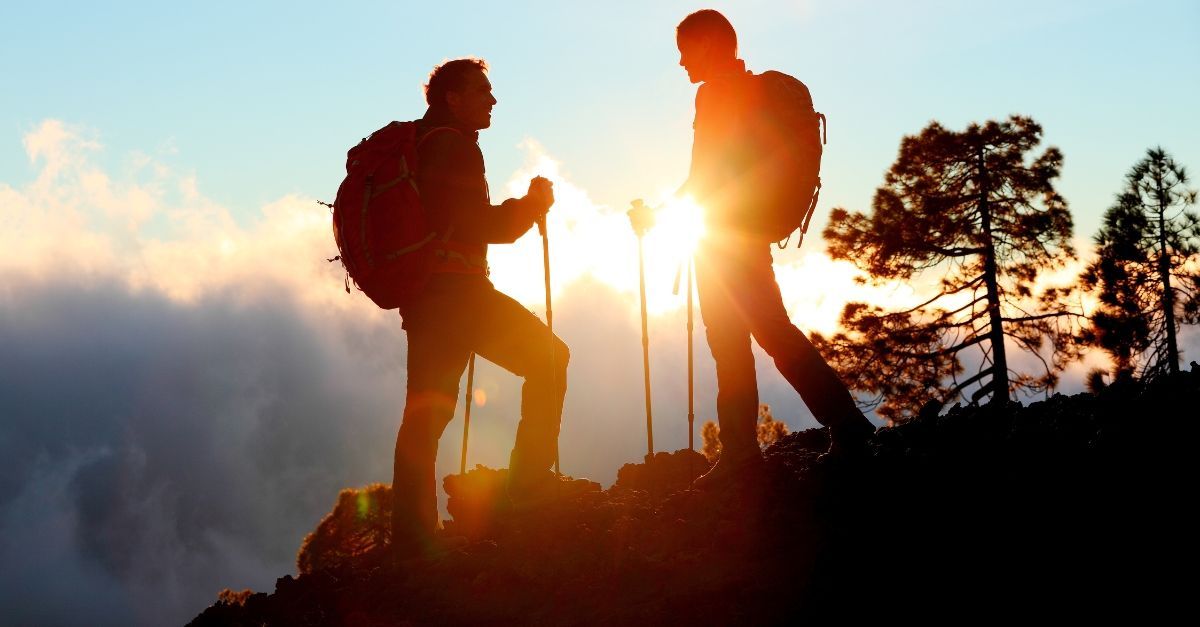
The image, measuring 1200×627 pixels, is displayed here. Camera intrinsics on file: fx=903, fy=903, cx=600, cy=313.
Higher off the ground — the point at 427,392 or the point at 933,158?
the point at 933,158

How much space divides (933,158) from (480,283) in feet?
62.6

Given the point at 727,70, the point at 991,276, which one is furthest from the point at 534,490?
the point at 991,276

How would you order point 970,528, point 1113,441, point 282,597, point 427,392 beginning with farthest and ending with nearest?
point 282,597 → point 427,392 → point 1113,441 → point 970,528

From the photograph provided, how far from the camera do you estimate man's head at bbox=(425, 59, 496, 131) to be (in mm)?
5285

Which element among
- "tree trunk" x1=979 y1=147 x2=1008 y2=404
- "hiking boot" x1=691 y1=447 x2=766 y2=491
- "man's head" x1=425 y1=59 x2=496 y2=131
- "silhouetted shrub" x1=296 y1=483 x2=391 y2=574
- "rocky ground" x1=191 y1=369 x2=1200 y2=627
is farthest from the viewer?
"silhouetted shrub" x1=296 y1=483 x2=391 y2=574

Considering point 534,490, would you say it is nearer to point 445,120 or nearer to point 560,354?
point 560,354

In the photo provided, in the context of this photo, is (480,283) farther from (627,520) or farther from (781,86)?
(781,86)

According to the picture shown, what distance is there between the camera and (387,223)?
4.92m

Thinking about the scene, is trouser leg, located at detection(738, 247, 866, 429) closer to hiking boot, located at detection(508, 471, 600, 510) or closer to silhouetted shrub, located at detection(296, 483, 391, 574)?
hiking boot, located at detection(508, 471, 600, 510)

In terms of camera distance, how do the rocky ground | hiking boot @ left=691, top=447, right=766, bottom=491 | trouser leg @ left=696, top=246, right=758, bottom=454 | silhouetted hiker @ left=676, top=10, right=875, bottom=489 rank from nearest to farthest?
the rocky ground
silhouetted hiker @ left=676, top=10, right=875, bottom=489
trouser leg @ left=696, top=246, right=758, bottom=454
hiking boot @ left=691, top=447, right=766, bottom=491

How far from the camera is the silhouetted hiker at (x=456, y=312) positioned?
5012 mm

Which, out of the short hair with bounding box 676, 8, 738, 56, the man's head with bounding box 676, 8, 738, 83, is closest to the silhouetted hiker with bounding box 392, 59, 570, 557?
the man's head with bounding box 676, 8, 738, 83

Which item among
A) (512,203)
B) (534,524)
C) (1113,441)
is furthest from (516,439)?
(1113,441)

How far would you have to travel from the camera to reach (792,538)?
15.5 feet
